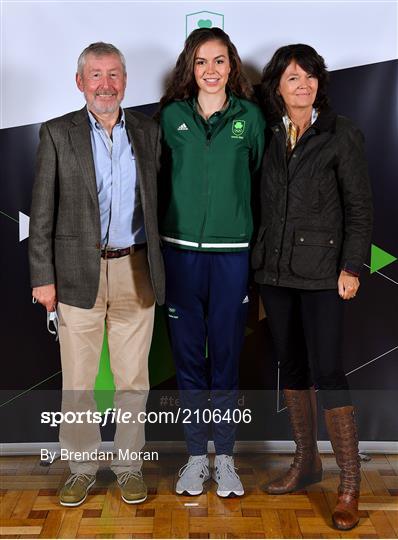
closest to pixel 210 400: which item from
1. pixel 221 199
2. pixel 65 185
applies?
pixel 221 199

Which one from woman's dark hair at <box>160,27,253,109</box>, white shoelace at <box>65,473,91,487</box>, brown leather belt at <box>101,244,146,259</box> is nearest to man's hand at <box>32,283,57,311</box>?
brown leather belt at <box>101,244,146,259</box>

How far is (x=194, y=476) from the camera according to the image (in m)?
2.96

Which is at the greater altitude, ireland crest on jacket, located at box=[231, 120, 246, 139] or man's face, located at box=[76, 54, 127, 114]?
man's face, located at box=[76, 54, 127, 114]

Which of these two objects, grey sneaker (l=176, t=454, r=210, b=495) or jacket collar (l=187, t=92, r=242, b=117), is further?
grey sneaker (l=176, t=454, r=210, b=495)

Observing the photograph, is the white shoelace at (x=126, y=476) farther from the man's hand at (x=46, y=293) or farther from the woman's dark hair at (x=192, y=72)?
the woman's dark hair at (x=192, y=72)

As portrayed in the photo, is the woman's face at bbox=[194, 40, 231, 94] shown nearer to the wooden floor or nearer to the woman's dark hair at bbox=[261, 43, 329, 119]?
the woman's dark hair at bbox=[261, 43, 329, 119]

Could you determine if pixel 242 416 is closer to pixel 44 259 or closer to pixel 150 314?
pixel 150 314

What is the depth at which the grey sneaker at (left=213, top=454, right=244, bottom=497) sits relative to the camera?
2.91 m

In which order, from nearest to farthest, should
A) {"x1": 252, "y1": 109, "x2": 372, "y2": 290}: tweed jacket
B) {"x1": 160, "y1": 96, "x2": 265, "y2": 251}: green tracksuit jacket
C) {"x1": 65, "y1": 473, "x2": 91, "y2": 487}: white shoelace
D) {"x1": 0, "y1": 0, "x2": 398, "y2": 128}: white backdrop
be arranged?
{"x1": 252, "y1": 109, "x2": 372, "y2": 290}: tweed jacket → {"x1": 160, "y1": 96, "x2": 265, "y2": 251}: green tracksuit jacket → {"x1": 65, "y1": 473, "x2": 91, "y2": 487}: white shoelace → {"x1": 0, "y1": 0, "x2": 398, "y2": 128}: white backdrop

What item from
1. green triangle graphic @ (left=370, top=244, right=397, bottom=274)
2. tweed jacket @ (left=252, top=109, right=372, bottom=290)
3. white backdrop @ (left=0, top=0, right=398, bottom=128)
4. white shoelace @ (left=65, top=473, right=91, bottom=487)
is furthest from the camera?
green triangle graphic @ (left=370, top=244, right=397, bottom=274)

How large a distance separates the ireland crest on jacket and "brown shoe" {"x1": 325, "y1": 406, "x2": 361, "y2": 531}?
0.99 metres

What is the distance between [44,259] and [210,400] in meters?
0.83

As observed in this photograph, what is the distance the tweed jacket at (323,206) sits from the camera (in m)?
2.66

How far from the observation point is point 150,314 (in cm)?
290
